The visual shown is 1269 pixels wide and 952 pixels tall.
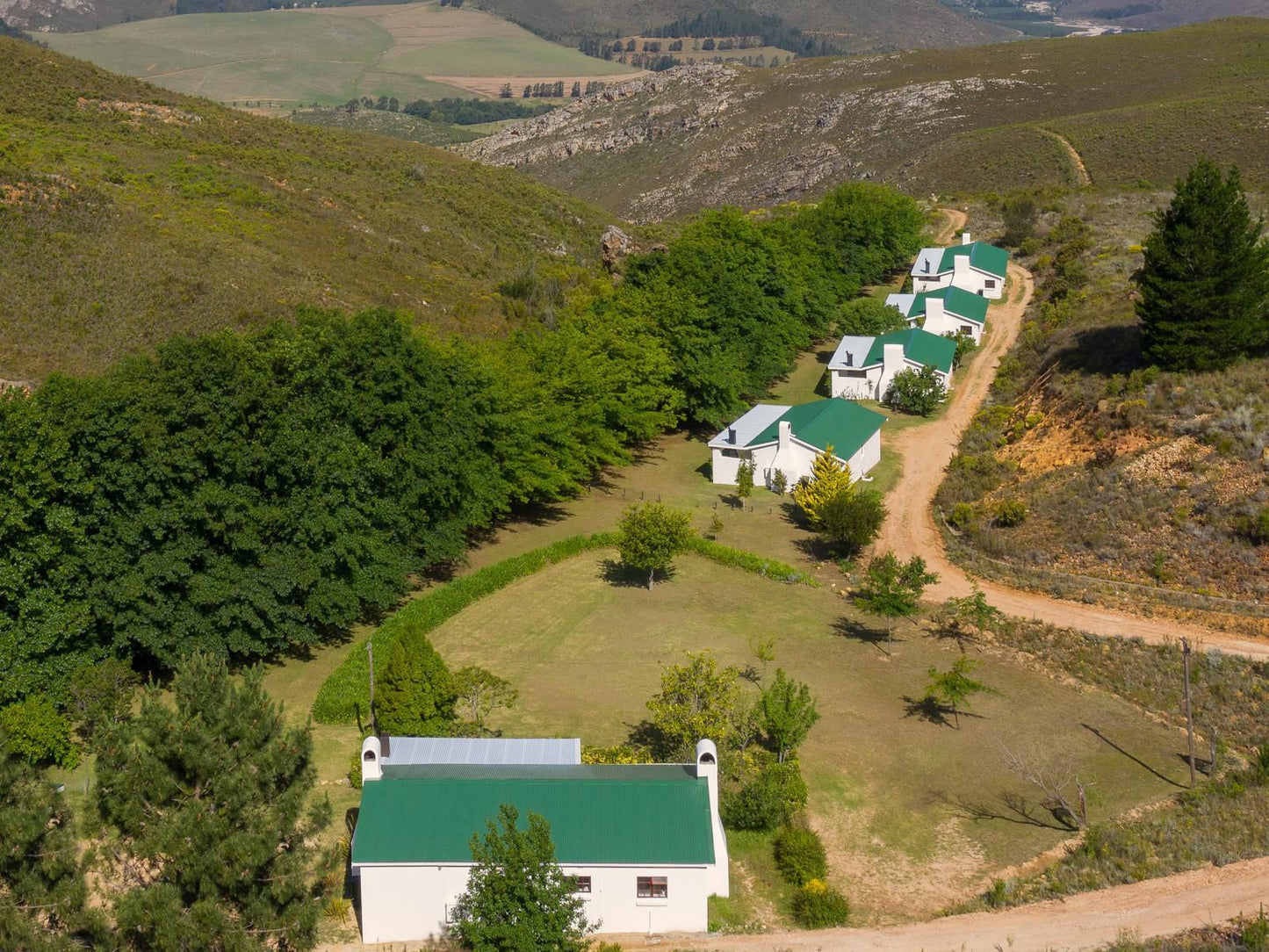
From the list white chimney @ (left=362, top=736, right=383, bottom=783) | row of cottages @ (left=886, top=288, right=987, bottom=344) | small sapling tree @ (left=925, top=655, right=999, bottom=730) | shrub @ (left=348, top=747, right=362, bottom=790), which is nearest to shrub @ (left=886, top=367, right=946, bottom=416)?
row of cottages @ (left=886, top=288, right=987, bottom=344)

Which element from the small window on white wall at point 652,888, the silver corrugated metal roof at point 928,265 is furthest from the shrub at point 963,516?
the silver corrugated metal roof at point 928,265

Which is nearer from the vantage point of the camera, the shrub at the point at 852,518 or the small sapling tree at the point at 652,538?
the small sapling tree at the point at 652,538

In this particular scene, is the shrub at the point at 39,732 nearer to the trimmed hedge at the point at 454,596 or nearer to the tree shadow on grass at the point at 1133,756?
the trimmed hedge at the point at 454,596

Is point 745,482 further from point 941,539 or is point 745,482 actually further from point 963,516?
point 963,516

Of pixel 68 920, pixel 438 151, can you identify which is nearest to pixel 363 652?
pixel 68 920

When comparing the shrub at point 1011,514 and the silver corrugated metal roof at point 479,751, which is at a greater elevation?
the silver corrugated metal roof at point 479,751

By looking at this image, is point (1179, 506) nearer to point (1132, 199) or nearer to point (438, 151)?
point (1132, 199)

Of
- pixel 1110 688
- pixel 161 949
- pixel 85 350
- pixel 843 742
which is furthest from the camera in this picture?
pixel 85 350

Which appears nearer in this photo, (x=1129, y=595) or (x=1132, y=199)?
(x=1129, y=595)

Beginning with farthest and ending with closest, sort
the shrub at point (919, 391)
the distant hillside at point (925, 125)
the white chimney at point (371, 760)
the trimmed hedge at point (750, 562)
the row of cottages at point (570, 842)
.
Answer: the distant hillside at point (925, 125)
the shrub at point (919, 391)
the trimmed hedge at point (750, 562)
the white chimney at point (371, 760)
the row of cottages at point (570, 842)
